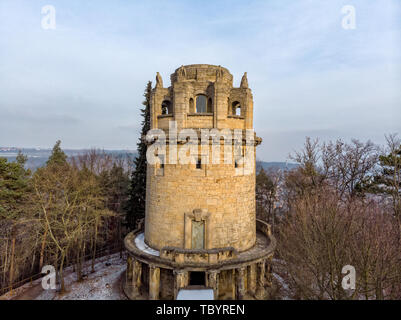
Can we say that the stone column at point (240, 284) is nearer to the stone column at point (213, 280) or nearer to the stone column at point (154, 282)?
the stone column at point (213, 280)

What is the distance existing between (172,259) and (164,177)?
4.59m

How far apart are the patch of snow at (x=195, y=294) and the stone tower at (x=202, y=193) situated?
67.0 inches

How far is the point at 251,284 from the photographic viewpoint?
13852mm

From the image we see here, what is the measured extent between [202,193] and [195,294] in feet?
16.6

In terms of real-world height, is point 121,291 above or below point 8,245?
below

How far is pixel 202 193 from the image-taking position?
1325 cm

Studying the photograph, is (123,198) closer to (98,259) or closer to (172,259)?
(98,259)

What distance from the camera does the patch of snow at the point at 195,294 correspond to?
34.1ft

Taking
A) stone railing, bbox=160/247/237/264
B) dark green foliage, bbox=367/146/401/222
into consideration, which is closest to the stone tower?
stone railing, bbox=160/247/237/264


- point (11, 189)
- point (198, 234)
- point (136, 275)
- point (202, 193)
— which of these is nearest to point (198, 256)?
point (198, 234)

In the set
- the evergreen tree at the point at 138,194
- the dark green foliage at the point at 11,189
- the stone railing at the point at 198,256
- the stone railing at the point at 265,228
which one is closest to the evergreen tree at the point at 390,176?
the stone railing at the point at 265,228

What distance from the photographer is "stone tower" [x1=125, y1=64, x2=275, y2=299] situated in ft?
43.1

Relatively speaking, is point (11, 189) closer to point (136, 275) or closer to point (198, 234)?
point (136, 275)
